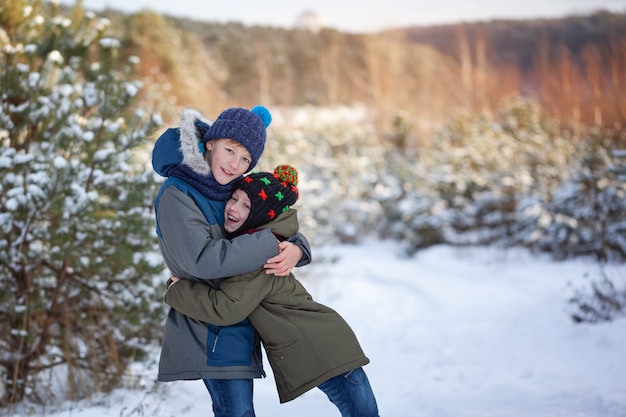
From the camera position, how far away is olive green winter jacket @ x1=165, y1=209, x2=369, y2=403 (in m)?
1.98

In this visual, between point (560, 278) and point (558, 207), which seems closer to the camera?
point (560, 278)

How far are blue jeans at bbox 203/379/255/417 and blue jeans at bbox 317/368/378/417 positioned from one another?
0.26m

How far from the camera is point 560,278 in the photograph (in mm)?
6387

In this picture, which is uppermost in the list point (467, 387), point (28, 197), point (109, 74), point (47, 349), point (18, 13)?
point (18, 13)

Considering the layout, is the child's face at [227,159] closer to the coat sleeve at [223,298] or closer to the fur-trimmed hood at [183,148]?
the fur-trimmed hood at [183,148]

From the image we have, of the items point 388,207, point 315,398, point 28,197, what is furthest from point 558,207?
point 28,197

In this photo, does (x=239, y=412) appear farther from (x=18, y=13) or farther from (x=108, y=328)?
(x=18, y=13)

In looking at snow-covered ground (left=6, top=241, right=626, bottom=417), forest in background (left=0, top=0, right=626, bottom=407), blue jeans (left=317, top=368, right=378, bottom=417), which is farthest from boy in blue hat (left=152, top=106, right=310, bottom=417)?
forest in background (left=0, top=0, right=626, bottom=407)

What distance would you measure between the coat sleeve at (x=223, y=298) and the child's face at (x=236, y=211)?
0.65ft

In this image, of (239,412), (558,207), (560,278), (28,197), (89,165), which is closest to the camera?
(239,412)

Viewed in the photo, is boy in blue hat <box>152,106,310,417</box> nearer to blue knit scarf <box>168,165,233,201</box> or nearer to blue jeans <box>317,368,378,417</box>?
blue knit scarf <box>168,165,233,201</box>

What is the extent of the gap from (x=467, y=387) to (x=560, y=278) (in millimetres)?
2860

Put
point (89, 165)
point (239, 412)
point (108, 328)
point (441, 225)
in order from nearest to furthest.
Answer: point (239, 412) → point (89, 165) → point (108, 328) → point (441, 225)

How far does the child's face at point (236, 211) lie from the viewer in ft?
6.84
